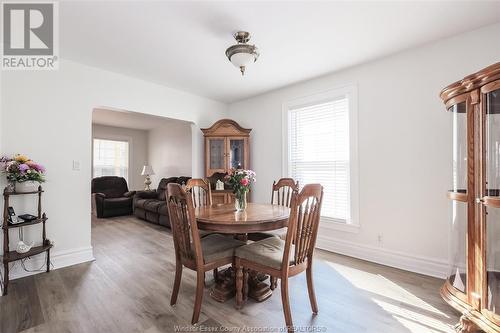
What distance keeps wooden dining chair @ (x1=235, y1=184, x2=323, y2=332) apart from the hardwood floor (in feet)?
0.71

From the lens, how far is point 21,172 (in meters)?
2.43

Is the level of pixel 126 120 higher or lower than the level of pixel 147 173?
higher

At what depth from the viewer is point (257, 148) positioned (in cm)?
444

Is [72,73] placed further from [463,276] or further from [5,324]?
[463,276]

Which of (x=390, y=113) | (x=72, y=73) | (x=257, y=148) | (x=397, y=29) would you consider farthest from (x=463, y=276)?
(x=72, y=73)

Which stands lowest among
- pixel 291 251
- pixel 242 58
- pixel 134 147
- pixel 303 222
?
pixel 291 251

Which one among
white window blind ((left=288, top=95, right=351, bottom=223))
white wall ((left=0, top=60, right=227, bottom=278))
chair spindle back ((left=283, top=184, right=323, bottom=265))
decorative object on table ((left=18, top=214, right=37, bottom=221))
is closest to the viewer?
chair spindle back ((left=283, top=184, right=323, bottom=265))

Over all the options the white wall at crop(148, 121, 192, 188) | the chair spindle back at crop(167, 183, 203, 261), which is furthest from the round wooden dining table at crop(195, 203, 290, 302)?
the white wall at crop(148, 121, 192, 188)

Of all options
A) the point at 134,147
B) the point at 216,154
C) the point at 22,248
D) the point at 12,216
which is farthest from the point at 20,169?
the point at 134,147

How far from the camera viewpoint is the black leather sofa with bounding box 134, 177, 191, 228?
4.89m

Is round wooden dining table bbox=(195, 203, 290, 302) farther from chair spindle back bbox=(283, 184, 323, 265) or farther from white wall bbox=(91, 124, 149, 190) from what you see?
white wall bbox=(91, 124, 149, 190)

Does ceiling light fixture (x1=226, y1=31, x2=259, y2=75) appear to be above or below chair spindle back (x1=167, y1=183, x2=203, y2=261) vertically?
above

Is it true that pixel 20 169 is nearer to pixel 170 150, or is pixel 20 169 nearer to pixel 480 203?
pixel 480 203

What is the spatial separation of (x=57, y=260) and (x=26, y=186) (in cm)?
95
